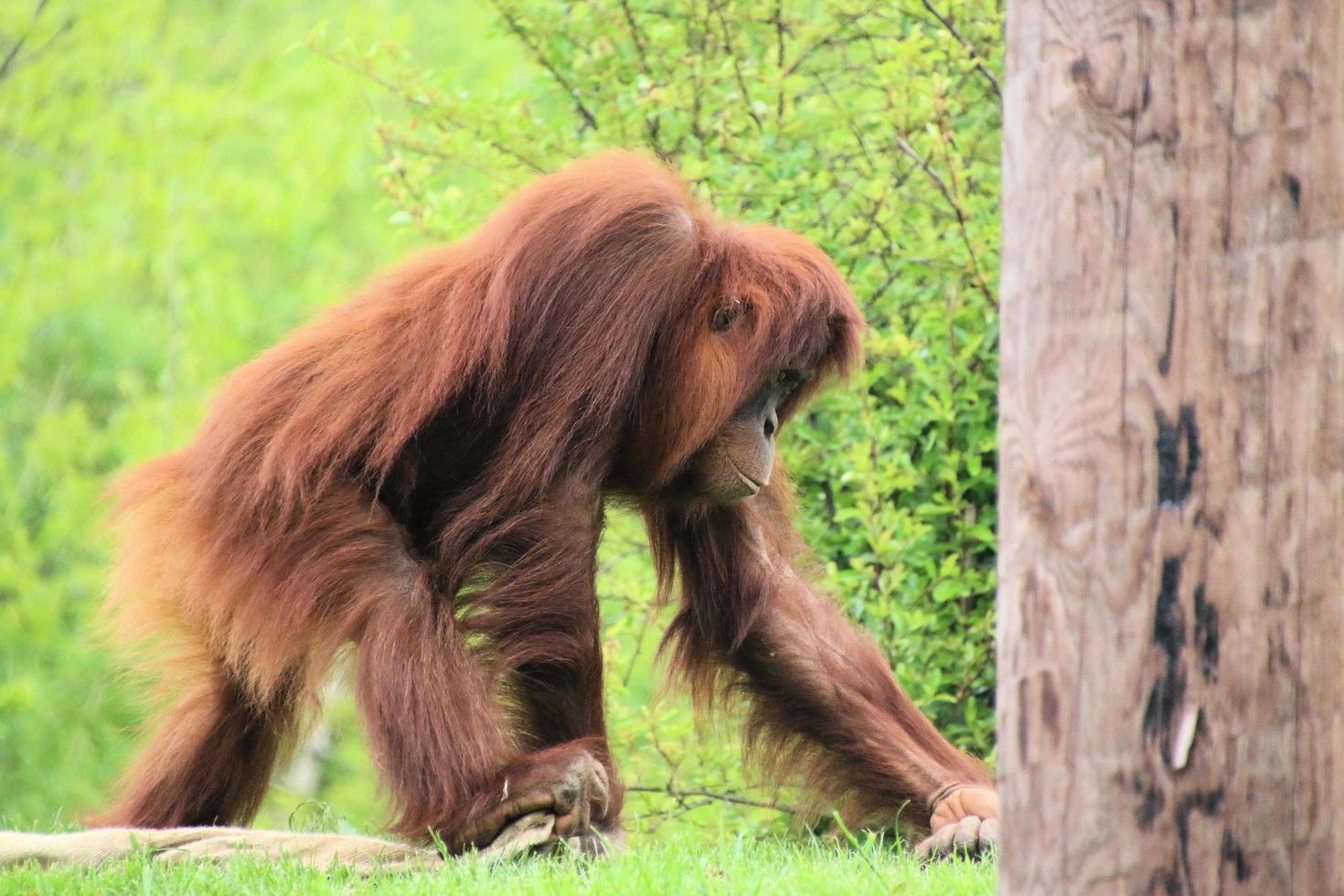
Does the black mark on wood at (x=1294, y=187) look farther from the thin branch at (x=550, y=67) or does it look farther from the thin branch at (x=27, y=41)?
the thin branch at (x=27, y=41)

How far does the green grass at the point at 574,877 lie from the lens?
2.70m

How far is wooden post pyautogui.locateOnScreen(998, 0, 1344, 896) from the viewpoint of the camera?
6.03 ft

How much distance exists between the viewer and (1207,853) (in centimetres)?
184

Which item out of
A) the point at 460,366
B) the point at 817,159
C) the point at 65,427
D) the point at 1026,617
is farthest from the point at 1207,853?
the point at 65,427

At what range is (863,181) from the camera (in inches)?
205

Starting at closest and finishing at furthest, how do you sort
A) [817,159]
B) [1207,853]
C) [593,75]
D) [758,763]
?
[1207,853]
[758,763]
[817,159]
[593,75]

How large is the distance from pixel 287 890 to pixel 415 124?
11.2 feet

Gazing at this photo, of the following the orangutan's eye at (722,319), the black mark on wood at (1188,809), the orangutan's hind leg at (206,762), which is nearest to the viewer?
the black mark on wood at (1188,809)

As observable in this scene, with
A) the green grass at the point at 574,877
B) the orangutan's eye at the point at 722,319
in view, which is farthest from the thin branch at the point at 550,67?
the green grass at the point at 574,877

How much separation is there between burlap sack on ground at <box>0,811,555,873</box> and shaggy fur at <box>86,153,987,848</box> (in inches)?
3.2

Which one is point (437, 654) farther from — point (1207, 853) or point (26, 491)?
point (26, 491)

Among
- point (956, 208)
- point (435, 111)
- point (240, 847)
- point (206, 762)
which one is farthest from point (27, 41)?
point (240, 847)

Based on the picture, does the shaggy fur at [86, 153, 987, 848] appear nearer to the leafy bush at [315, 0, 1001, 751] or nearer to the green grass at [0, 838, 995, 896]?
the green grass at [0, 838, 995, 896]

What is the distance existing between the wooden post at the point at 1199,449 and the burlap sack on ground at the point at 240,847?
1480mm
